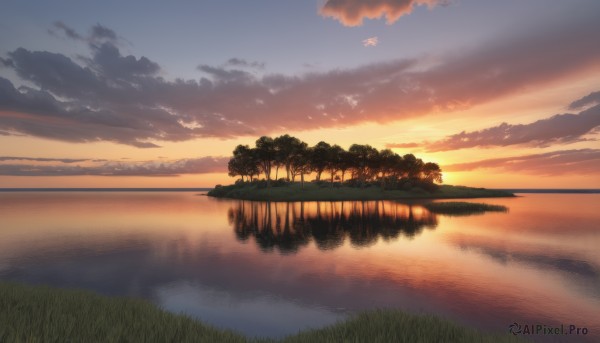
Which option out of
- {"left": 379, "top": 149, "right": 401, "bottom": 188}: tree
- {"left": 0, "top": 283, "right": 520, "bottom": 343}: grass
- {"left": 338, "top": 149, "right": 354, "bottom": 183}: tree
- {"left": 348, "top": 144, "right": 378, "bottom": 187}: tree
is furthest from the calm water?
{"left": 379, "top": 149, "right": 401, "bottom": 188}: tree

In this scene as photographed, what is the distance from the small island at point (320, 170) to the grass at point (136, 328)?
109497mm

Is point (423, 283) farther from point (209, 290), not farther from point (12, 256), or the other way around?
point (12, 256)

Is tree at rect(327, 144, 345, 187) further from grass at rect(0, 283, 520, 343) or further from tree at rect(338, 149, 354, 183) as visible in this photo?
grass at rect(0, 283, 520, 343)

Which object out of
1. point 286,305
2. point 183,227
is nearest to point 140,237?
point 183,227

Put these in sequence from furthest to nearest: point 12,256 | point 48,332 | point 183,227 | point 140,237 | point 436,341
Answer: point 183,227, point 140,237, point 12,256, point 436,341, point 48,332

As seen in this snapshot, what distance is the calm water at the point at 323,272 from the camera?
17.5 metres

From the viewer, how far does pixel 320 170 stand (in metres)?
158

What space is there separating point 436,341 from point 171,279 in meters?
19.1

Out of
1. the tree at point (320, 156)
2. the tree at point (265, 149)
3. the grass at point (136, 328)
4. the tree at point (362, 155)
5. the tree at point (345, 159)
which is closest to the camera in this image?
the grass at point (136, 328)

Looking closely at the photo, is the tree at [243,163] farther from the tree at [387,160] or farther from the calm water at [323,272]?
the calm water at [323,272]

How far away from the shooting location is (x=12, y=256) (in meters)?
31.0

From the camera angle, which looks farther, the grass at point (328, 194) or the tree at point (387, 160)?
the tree at point (387, 160)

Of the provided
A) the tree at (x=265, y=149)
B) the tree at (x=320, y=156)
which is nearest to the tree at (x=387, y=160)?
the tree at (x=320, y=156)

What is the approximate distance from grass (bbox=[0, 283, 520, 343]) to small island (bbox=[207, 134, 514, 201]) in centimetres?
10950
